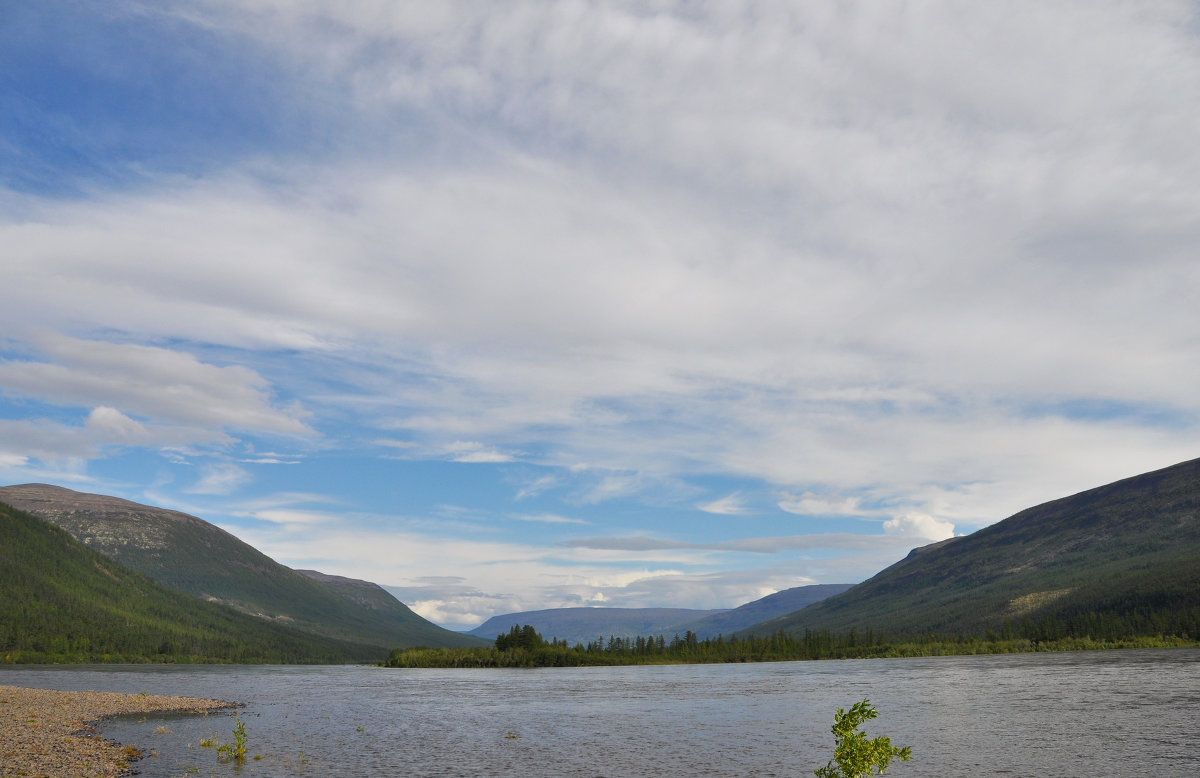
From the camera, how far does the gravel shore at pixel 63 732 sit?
45.4 m

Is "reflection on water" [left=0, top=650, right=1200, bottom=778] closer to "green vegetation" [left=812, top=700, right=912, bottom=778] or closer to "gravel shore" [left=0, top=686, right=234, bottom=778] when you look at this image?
"gravel shore" [left=0, top=686, right=234, bottom=778]

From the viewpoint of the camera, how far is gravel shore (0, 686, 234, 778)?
45375 millimetres

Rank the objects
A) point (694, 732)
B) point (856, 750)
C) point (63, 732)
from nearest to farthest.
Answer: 1. point (856, 750)
2. point (63, 732)
3. point (694, 732)

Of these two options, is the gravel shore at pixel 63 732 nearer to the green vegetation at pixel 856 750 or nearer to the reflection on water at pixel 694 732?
the reflection on water at pixel 694 732

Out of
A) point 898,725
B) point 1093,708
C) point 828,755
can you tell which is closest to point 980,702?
point 1093,708

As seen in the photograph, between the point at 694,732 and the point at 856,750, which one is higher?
the point at 856,750

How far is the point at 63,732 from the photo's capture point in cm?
6203

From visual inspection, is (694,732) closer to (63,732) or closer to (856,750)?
(856,750)

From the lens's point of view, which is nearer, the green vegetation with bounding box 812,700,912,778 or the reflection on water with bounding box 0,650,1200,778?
the green vegetation with bounding box 812,700,912,778

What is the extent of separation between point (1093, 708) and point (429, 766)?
7256cm

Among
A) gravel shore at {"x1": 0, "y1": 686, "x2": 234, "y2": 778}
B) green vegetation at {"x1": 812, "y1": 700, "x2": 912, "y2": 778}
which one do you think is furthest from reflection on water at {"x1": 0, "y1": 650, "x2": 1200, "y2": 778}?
green vegetation at {"x1": 812, "y1": 700, "x2": 912, "y2": 778}

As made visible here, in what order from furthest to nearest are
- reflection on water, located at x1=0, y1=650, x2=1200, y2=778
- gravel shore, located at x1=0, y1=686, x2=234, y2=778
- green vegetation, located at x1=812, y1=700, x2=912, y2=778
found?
reflection on water, located at x1=0, y1=650, x2=1200, y2=778 → gravel shore, located at x1=0, y1=686, x2=234, y2=778 → green vegetation, located at x1=812, y1=700, x2=912, y2=778

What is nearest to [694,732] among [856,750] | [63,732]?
[856,750]

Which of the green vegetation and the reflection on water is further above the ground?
the green vegetation
